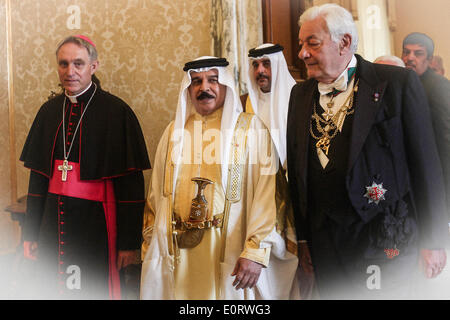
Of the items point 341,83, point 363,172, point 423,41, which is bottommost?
point 363,172

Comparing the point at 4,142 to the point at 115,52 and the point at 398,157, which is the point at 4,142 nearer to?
the point at 115,52

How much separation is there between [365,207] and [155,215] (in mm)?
1225

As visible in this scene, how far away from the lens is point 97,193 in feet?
9.94

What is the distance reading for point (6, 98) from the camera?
14.1 feet

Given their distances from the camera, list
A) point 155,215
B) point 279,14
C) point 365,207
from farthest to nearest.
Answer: point 279,14
point 155,215
point 365,207

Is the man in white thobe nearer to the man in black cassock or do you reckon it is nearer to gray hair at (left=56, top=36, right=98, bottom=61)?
the man in black cassock

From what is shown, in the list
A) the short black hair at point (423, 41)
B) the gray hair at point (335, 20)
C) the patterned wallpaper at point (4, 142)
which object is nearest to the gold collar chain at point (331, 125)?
the gray hair at point (335, 20)

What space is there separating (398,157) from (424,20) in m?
1.35

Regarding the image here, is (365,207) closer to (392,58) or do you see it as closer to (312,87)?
(312,87)

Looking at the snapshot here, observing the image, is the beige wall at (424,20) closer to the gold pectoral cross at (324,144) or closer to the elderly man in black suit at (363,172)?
the elderly man in black suit at (363,172)

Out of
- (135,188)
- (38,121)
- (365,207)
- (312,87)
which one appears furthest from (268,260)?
(38,121)

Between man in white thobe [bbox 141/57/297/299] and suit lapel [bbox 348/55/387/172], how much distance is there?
520 mm

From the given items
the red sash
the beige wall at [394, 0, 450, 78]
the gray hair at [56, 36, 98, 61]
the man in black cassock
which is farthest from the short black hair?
the red sash

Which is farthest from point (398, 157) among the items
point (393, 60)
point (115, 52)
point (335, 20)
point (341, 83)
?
point (115, 52)
